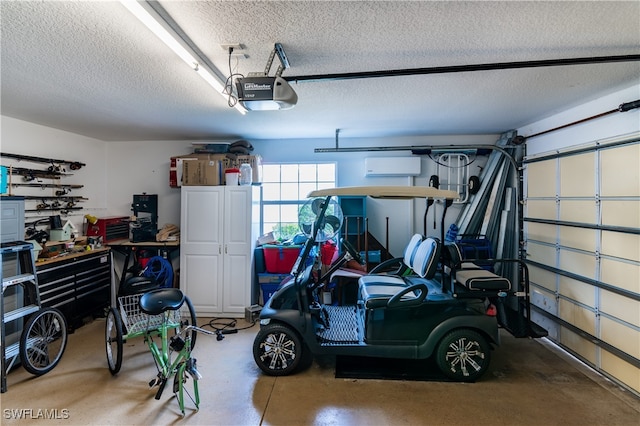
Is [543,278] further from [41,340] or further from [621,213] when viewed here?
[41,340]

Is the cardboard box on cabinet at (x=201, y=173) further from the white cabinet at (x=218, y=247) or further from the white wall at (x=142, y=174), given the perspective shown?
the white wall at (x=142, y=174)

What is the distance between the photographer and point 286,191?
4930 mm

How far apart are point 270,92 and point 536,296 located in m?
3.91

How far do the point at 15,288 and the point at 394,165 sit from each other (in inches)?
179

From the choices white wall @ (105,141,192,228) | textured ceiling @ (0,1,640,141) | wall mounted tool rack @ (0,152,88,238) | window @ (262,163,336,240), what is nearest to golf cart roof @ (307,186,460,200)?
textured ceiling @ (0,1,640,141)

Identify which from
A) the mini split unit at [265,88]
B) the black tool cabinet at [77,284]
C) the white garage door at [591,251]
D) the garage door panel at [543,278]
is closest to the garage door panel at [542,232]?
the white garage door at [591,251]

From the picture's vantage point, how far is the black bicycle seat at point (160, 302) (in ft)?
7.66

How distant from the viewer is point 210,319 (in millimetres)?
4129

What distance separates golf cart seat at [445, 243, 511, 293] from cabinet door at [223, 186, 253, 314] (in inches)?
102

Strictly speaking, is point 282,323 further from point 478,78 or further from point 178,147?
point 178,147

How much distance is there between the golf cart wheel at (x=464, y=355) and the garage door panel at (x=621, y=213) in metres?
1.56

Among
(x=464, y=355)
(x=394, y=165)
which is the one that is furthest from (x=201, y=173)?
(x=464, y=355)

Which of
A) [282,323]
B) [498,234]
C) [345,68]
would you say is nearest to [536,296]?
[498,234]

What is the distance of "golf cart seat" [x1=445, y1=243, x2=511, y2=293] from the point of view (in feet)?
8.71
